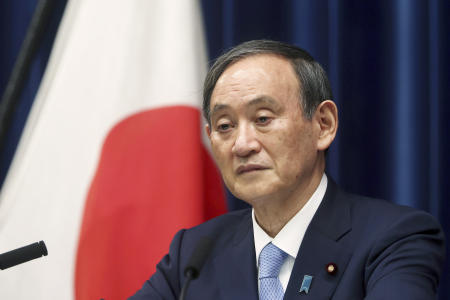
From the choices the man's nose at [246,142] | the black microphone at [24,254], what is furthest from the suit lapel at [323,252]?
the black microphone at [24,254]

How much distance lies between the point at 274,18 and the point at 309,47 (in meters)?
0.18

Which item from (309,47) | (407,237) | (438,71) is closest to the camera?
(407,237)

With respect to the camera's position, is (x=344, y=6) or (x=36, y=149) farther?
(x=344, y=6)

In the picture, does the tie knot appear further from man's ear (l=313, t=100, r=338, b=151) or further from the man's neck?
man's ear (l=313, t=100, r=338, b=151)

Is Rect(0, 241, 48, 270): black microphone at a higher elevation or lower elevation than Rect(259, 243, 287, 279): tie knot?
higher

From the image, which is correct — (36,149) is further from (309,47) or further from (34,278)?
(309,47)

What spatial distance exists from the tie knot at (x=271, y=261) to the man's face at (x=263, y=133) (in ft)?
0.45

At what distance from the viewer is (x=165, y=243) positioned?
1873mm

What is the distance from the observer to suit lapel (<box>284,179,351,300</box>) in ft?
4.56

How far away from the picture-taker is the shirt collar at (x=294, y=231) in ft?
5.06

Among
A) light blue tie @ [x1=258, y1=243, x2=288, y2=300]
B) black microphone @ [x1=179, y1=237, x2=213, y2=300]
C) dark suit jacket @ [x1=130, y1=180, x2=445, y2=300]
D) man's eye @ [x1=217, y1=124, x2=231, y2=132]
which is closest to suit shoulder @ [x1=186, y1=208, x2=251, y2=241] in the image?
dark suit jacket @ [x1=130, y1=180, x2=445, y2=300]

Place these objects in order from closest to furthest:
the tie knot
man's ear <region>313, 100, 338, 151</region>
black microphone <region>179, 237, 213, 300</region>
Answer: black microphone <region>179, 237, 213, 300</region> < the tie knot < man's ear <region>313, 100, 338, 151</region>

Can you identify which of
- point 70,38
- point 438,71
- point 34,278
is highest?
point 70,38

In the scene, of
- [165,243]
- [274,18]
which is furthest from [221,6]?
[165,243]
